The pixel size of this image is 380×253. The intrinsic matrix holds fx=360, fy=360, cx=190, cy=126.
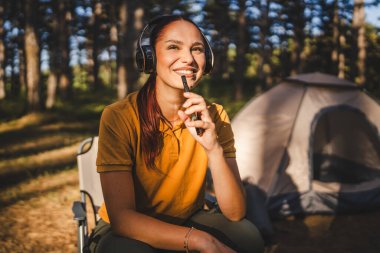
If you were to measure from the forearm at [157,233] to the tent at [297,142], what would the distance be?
10.3 ft

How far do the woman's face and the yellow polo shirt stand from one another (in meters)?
0.26

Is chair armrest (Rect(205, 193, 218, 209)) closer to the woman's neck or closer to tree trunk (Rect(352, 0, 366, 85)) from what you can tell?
the woman's neck

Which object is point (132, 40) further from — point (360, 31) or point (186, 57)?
point (360, 31)

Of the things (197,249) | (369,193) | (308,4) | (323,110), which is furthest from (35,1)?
(308,4)

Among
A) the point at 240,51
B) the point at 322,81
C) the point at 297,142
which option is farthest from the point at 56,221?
the point at 240,51

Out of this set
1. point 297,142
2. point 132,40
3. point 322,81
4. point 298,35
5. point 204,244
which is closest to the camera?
point 204,244

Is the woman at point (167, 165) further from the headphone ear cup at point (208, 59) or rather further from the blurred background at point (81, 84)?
the blurred background at point (81, 84)

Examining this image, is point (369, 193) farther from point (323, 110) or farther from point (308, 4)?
point (308, 4)

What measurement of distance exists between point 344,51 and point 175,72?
89.8 ft

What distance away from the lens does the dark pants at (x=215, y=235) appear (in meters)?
1.64

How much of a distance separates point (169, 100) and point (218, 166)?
1.55 feet

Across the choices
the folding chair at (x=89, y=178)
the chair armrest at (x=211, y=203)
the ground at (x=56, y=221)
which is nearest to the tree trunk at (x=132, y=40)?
the ground at (x=56, y=221)

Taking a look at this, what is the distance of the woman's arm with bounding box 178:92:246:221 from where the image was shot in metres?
1.67

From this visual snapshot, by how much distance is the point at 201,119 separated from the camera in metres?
1.71
